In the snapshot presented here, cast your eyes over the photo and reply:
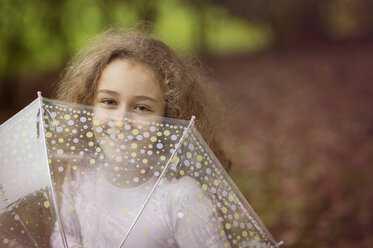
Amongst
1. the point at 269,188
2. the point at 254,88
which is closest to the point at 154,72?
the point at 269,188

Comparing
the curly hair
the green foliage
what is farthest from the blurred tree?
the curly hair

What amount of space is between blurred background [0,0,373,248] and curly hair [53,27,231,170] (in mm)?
393

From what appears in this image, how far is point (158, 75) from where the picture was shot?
1.89m

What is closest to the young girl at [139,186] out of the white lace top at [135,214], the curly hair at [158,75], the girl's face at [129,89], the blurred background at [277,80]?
the white lace top at [135,214]

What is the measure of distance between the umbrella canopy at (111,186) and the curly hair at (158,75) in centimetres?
45

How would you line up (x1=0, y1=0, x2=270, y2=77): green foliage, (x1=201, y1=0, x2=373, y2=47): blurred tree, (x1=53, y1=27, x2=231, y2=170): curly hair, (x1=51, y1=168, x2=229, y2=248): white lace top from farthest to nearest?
(x1=201, y1=0, x2=373, y2=47): blurred tree → (x1=0, y1=0, x2=270, y2=77): green foliage → (x1=53, y1=27, x2=231, y2=170): curly hair → (x1=51, y1=168, x2=229, y2=248): white lace top

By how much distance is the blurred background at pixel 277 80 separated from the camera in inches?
174

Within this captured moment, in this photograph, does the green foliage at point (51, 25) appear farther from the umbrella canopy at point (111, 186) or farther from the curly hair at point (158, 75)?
the umbrella canopy at point (111, 186)

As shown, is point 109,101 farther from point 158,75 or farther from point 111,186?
point 111,186

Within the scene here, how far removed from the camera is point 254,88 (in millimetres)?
9719

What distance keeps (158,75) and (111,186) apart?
626 mm

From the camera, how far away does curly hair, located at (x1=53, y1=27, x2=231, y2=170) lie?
6.32 ft

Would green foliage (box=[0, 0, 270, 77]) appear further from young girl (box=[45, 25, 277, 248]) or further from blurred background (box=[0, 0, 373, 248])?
young girl (box=[45, 25, 277, 248])

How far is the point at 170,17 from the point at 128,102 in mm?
8800
